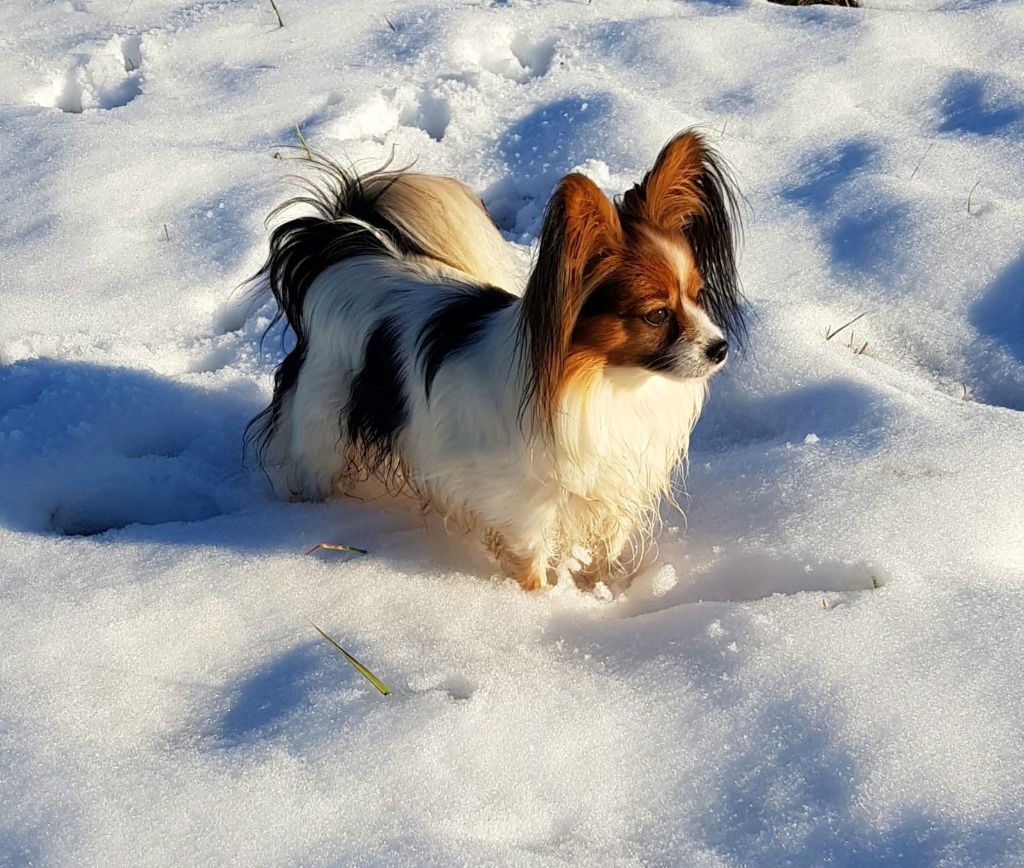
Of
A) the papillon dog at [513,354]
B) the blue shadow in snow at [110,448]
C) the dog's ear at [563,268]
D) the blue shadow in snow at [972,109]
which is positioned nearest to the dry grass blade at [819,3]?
the blue shadow in snow at [972,109]

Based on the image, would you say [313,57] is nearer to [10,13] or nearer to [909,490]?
[10,13]

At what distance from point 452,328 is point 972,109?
2982 mm

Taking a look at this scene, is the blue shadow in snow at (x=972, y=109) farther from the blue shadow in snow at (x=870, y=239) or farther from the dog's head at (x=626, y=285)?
the dog's head at (x=626, y=285)

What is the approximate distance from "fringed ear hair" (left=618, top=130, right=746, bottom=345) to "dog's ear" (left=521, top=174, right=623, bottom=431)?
0.14 m

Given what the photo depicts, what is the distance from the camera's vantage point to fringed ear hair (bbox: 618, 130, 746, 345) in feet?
7.42

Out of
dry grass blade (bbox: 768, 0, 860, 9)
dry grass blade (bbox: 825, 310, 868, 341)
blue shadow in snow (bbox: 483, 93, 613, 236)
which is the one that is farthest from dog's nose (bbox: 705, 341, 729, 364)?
dry grass blade (bbox: 768, 0, 860, 9)

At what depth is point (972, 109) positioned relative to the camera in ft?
14.5

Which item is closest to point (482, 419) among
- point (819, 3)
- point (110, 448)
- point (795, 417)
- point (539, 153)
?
point (795, 417)

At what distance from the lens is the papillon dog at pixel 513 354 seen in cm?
221

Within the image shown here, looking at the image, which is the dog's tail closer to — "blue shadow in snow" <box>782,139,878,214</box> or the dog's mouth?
the dog's mouth

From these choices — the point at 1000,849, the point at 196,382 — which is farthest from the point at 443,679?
the point at 196,382

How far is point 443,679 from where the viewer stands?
229 cm

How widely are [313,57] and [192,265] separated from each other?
5.08 ft

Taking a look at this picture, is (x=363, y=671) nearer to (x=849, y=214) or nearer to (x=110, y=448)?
(x=110, y=448)
